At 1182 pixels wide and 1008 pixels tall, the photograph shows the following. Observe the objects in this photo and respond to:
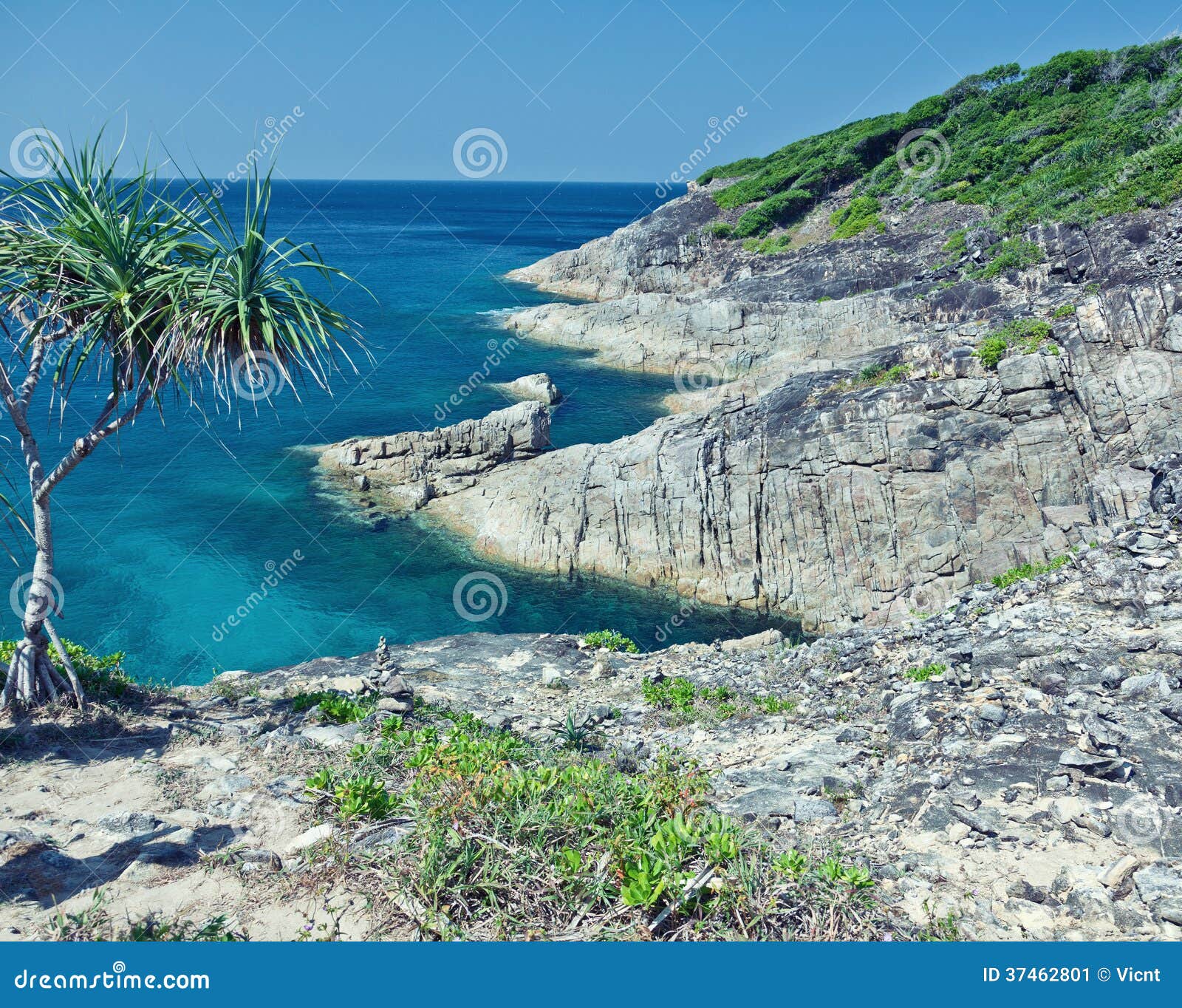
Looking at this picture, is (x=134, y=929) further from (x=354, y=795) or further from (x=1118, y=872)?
(x=1118, y=872)

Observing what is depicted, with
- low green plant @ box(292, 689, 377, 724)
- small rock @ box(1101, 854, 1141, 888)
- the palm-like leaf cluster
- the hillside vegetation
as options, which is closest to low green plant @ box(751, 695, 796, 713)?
small rock @ box(1101, 854, 1141, 888)

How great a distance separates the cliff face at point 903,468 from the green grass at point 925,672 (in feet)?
25.6

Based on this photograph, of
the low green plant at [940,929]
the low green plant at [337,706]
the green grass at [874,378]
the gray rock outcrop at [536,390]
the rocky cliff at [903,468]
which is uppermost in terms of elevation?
Answer: the gray rock outcrop at [536,390]

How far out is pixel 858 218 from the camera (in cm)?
5928

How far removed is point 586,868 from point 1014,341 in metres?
24.3

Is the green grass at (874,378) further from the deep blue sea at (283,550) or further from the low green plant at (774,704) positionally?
the low green plant at (774,704)

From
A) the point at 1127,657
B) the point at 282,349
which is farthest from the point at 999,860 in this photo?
the point at 282,349

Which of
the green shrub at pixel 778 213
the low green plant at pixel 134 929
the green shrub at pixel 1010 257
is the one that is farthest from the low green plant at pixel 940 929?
the green shrub at pixel 778 213

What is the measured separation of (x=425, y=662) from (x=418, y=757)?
9.61 meters

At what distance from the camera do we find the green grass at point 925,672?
14266 millimetres

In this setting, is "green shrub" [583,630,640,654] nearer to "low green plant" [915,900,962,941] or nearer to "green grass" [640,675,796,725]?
"green grass" [640,675,796,725]

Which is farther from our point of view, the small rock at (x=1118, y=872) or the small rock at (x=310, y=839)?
the small rock at (x=310, y=839)

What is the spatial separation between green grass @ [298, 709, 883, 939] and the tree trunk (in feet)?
16.7

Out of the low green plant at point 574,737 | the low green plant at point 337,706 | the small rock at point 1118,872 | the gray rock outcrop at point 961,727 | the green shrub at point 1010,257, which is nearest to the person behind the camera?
the small rock at point 1118,872
